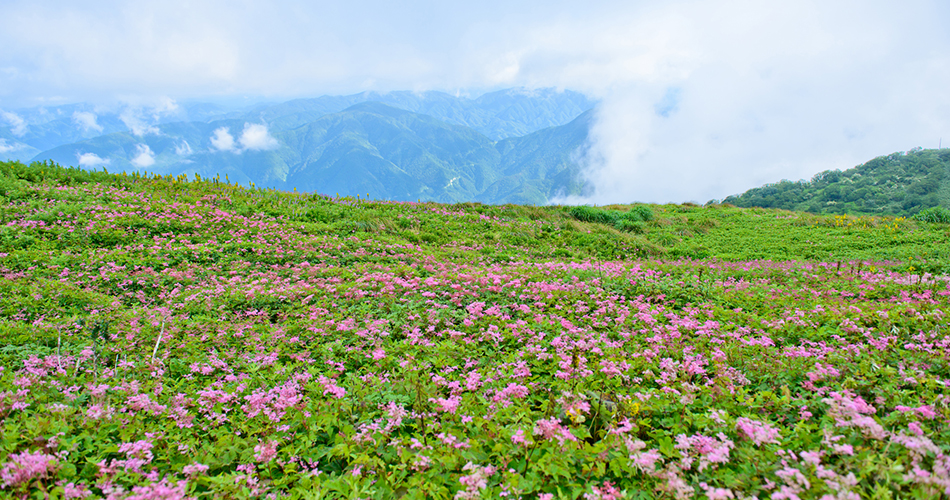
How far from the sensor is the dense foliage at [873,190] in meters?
58.4

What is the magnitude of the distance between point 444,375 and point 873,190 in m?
88.8

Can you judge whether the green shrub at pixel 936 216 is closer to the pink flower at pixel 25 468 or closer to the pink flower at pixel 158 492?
the pink flower at pixel 158 492

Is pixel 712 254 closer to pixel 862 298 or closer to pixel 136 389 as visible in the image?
pixel 862 298

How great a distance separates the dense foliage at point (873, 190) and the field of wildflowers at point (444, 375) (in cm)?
6165

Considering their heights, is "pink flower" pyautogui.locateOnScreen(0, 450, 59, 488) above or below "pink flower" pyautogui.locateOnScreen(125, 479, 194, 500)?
above

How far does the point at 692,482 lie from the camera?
111 inches

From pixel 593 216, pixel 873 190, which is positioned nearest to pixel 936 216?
pixel 593 216

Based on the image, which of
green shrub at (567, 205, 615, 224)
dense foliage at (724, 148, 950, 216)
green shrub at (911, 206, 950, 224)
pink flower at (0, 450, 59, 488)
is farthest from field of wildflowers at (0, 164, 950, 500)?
dense foliage at (724, 148, 950, 216)

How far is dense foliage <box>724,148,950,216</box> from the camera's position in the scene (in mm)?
58438

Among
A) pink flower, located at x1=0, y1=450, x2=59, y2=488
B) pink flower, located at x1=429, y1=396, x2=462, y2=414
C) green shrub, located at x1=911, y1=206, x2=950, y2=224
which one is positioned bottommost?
pink flower, located at x1=429, y1=396, x2=462, y2=414

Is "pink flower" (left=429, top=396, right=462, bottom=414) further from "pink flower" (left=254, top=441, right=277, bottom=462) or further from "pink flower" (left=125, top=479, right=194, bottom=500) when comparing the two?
"pink flower" (left=125, top=479, right=194, bottom=500)

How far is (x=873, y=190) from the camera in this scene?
63562 millimetres

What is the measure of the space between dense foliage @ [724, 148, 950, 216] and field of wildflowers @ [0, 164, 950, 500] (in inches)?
2427

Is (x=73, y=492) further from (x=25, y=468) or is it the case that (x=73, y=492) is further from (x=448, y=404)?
(x=448, y=404)
